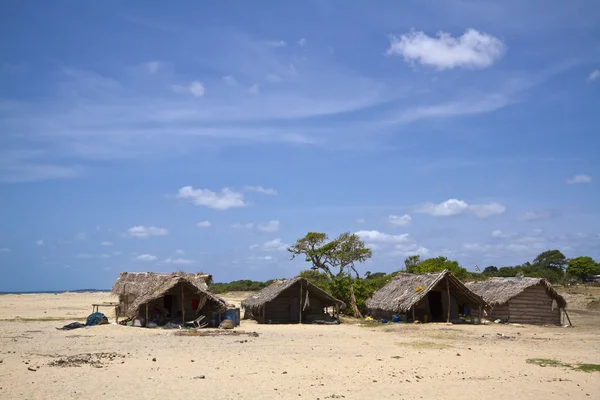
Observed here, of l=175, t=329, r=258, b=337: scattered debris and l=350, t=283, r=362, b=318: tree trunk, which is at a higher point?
l=350, t=283, r=362, b=318: tree trunk

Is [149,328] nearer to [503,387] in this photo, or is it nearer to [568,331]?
[503,387]

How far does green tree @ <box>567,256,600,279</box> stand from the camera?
64562mm

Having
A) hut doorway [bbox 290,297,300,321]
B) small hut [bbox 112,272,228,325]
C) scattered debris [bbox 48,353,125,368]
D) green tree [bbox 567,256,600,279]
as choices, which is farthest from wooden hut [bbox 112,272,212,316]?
green tree [bbox 567,256,600,279]

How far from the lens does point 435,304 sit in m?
31.5

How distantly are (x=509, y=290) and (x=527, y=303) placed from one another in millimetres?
1102

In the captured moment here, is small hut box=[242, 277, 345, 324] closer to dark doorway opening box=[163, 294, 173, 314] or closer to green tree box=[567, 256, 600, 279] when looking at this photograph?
dark doorway opening box=[163, 294, 173, 314]

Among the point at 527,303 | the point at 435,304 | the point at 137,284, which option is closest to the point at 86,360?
the point at 137,284

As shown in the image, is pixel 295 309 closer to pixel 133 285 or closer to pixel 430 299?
pixel 430 299

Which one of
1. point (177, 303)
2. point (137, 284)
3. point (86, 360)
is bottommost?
point (86, 360)

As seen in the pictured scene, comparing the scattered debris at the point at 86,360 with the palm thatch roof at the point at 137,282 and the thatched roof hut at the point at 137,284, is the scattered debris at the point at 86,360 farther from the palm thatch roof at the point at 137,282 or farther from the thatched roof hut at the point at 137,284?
the palm thatch roof at the point at 137,282

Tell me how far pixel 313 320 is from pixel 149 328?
29.0 ft

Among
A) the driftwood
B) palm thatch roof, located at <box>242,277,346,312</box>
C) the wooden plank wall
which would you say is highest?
palm thatch roof, located at <box>242,277,346,312</box>

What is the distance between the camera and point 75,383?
39.9 ft

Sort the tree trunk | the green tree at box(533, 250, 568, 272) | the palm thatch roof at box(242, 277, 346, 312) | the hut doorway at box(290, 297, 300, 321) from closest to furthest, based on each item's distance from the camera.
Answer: the palm thatch roof at box(242, 277, 346, 312) < the hut doorway at box(290, 297, 300, 321) < the tree trunk < the green tree at box(533, 250, 568, 272)
